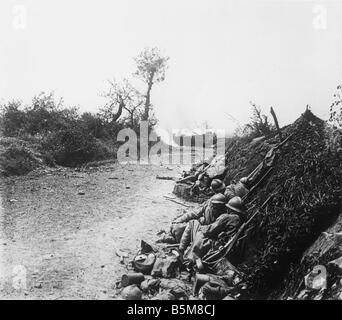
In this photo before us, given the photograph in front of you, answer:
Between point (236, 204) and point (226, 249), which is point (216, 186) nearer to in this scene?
point (236, 204)

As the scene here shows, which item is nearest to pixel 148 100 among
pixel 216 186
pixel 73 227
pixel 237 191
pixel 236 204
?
pixel 216 186

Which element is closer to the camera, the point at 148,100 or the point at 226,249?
the point at 226,249

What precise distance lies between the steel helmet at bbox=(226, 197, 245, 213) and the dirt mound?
234mm

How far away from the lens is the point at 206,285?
4.94 m

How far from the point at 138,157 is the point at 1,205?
30.8 feet

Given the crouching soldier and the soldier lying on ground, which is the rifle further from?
the soldier lying on ground

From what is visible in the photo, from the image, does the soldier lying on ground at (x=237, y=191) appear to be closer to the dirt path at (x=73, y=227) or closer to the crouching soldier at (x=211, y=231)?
the crouching soldier at (x=211, y=231)

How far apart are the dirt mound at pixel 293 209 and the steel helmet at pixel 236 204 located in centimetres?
23

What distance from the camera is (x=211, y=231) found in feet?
19.5

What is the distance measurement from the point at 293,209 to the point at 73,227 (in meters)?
4.47

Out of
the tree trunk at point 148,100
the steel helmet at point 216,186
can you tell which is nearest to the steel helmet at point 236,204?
the steel helmet at point 216,186

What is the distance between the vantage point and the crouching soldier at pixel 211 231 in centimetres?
578
